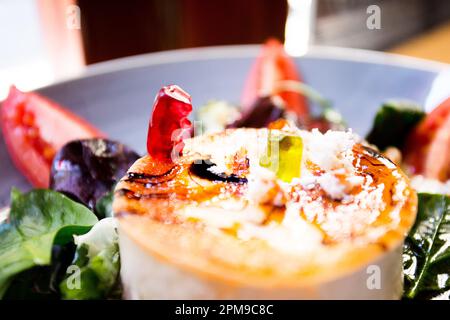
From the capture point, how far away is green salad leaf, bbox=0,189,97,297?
4.20ft

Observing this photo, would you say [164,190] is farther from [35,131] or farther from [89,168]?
[35,131]

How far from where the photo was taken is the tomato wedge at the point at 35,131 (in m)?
2.08

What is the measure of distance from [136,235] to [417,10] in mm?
3746

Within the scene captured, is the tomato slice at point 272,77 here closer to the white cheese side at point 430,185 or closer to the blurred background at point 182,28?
the white cheese side at point 430,185

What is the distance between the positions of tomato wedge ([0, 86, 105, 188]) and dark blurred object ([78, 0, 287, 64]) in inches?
50.2

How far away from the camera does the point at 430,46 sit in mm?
4094

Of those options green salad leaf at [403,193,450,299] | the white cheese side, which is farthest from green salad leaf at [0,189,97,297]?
the white cheese side

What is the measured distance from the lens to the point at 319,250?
1036 millimetres
